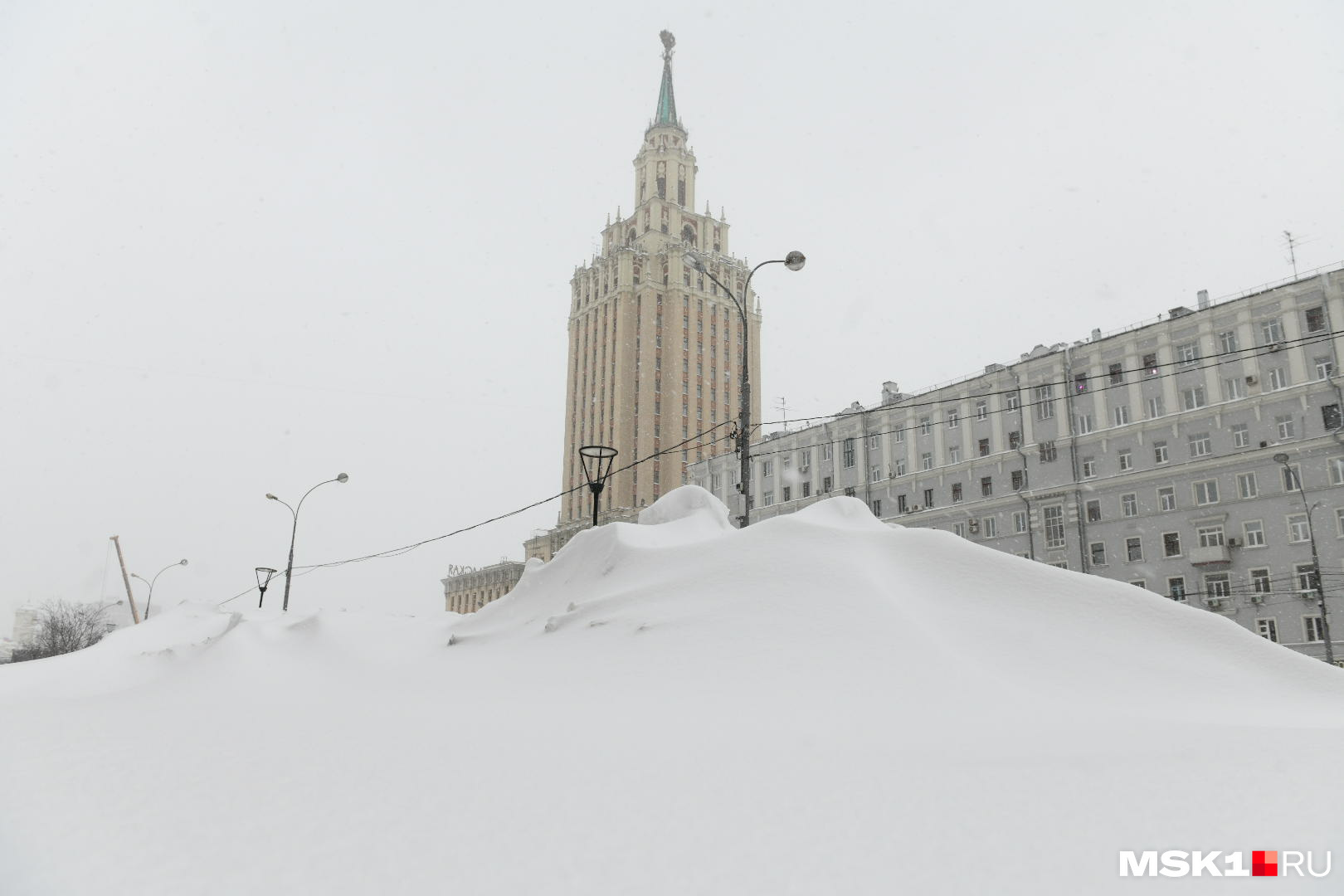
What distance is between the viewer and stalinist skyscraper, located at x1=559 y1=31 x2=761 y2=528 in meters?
88.3

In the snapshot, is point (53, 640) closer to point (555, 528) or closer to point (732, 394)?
point (555, 528)

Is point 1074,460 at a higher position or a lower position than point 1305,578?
higher

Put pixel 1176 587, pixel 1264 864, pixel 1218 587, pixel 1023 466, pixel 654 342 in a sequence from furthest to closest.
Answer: pixel 654 342 → pixel 1023 466 → pixel 1176 587 → pixel 1218 587 → pixel 1264 864

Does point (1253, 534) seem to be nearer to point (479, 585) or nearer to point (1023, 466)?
point (1023, 466)

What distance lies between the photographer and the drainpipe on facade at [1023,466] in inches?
1666

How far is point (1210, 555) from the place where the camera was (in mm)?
36062

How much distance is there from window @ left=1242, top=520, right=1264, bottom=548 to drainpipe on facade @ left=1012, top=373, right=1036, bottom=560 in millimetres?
9040

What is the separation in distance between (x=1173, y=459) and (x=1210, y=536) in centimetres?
396

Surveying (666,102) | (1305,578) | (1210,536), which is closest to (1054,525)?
(1210,536)

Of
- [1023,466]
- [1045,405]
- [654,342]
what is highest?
[654,342]

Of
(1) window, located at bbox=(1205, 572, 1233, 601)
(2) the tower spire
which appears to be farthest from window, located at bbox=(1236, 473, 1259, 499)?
(2) the tower spire

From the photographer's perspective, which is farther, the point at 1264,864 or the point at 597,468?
the point at 597,468

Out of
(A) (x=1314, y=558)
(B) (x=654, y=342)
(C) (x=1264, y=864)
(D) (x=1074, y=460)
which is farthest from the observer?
(B) (x=654, y=342)

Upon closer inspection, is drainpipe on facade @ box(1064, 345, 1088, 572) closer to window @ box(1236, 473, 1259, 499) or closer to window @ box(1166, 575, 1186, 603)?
window @ box(1166, 575, 1186, 603)
